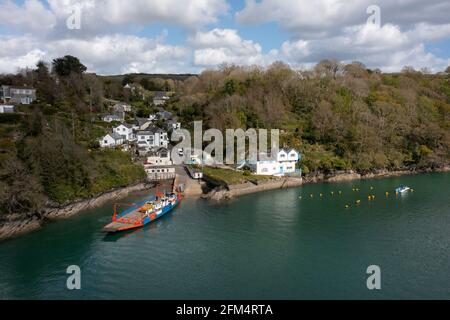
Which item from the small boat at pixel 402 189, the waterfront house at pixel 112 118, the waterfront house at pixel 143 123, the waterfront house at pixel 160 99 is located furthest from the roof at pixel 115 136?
the small boat at pixel 402 189

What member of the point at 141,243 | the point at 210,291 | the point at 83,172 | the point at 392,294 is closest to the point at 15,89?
the point at 83,172

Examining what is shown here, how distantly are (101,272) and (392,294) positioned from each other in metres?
13.8

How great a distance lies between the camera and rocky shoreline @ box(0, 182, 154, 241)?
24578 millimetres

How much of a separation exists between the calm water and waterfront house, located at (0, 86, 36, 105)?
28007mm

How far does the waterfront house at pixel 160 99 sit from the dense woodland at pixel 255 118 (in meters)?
2.45

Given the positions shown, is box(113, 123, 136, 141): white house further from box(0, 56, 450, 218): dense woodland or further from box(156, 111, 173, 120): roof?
box(156, 111, 173, 120): roof

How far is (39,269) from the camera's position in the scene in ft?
65.4

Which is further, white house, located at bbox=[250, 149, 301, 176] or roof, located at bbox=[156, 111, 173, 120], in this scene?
roof, located at bbox=[156, 111, 173, 120]

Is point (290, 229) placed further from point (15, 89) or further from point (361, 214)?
point (15, 89)

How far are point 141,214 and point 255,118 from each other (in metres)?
28.8

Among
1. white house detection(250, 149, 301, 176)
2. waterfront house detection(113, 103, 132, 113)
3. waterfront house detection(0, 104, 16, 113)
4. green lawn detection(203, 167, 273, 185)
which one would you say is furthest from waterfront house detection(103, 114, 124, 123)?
white house detection(250, 149, 301, 176)

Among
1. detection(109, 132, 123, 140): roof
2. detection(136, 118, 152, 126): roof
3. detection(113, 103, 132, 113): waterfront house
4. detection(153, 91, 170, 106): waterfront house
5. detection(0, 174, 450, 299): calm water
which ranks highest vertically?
detection(153, 91, 170, 106): waterfront house

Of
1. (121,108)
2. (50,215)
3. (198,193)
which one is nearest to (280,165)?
(198,193)

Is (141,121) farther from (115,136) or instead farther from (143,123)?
(115,136)
